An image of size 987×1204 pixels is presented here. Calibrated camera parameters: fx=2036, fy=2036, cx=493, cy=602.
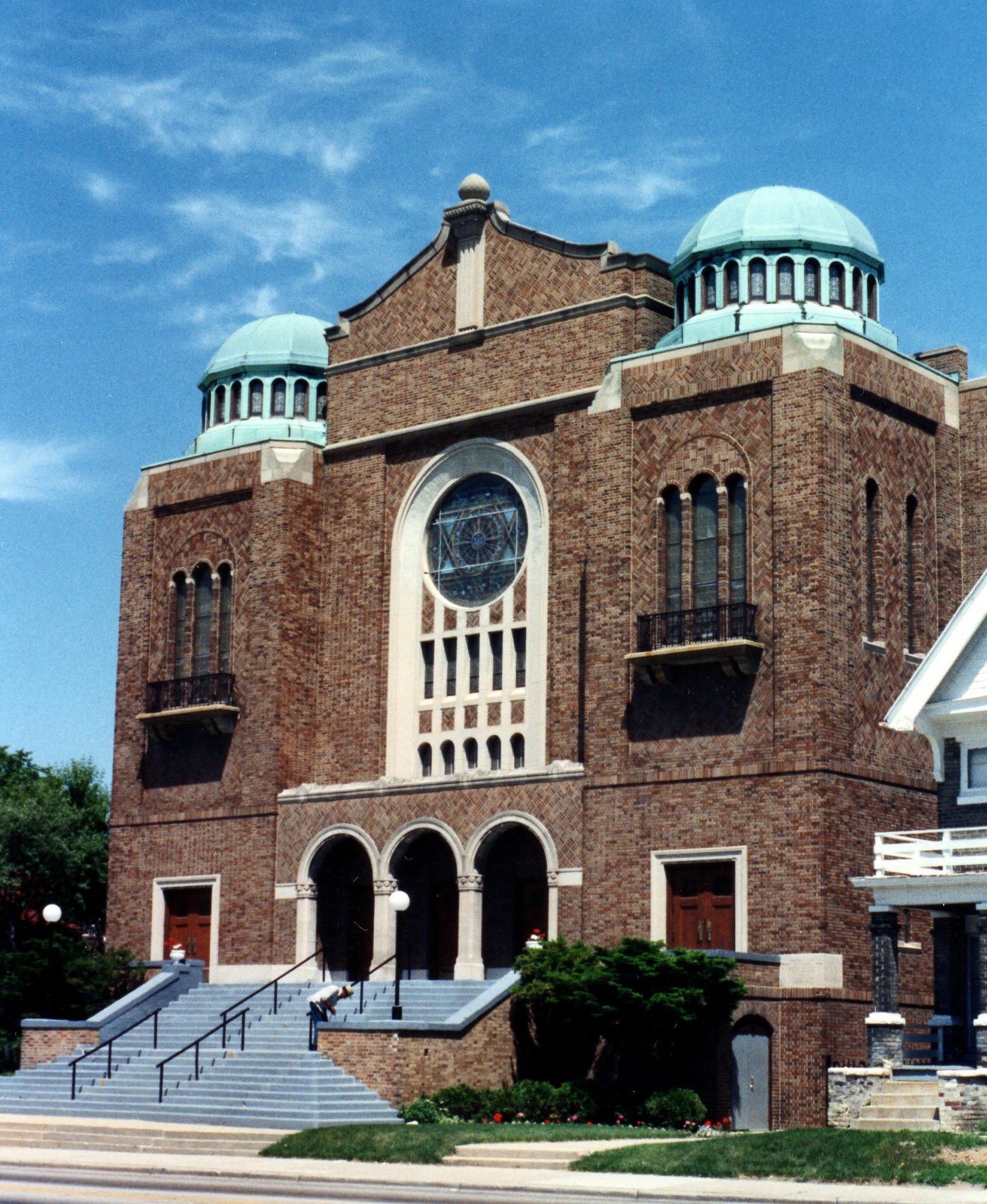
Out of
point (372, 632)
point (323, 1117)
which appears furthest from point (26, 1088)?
point (372, 632)

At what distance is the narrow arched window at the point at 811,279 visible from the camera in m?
43.5

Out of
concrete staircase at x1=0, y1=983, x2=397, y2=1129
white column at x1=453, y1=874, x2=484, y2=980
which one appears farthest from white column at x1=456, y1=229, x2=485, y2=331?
concrete staircase at x1=0, y1=983, x2=397, y2=1129

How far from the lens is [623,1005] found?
36.2 m

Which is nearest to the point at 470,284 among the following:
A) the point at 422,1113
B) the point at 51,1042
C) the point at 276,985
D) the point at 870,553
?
the point at 870,553

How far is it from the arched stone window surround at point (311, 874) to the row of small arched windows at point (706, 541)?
895cm

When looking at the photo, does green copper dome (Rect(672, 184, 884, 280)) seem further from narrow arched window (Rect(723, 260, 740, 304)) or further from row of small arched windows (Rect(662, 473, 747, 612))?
row of small arched windows (Rect(662, 473, 747, 612))

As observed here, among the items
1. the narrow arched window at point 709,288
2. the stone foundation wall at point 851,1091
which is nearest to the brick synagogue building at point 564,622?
the narrow arched window at point 709,288

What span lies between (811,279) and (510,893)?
1466 cm

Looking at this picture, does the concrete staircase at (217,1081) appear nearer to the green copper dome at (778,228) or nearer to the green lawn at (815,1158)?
the green lawn at (815,1158)

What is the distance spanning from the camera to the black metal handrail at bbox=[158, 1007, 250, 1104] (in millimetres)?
37125

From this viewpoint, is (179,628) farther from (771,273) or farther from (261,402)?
(771,273)

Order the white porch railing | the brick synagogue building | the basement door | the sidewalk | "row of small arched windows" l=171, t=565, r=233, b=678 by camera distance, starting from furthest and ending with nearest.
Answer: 1. "row of small arched windows" l=171, t=565, r=233, b=678
2. the brick synagogue building
3. the basement door
4. the white porch railing
5. the sidewalk

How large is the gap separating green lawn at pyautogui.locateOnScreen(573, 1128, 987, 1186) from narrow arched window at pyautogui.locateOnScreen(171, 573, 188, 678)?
76.0 ft

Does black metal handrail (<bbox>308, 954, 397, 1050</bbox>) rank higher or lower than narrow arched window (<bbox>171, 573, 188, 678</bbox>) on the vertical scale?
lower
